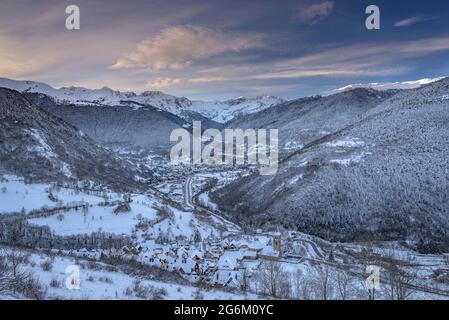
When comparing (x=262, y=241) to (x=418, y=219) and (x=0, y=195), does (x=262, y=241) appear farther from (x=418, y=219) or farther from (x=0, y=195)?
(x=0, y=195)

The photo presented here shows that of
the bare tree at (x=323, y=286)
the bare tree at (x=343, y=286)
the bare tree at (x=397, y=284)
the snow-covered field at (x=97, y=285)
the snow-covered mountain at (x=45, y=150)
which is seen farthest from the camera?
the snow-covered mountain at (x=45, y=150)

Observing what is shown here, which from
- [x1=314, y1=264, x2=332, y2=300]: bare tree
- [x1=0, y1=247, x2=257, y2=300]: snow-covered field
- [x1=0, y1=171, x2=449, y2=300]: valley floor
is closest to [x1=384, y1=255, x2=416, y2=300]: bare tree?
[x1=0, y1=171, x2=449, y2=300]: valley floor

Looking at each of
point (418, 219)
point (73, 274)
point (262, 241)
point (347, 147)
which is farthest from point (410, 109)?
point (73, 274)

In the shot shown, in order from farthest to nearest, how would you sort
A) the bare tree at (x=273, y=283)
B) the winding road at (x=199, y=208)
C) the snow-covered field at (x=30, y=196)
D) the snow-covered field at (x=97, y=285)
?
1. the winding road at (x=199, y=208)
2. the snow-covered field at (x=30, y=196)
3. the bare tree at (x=273, y=283)
4. the snow-covered field at (x=97, y=285)

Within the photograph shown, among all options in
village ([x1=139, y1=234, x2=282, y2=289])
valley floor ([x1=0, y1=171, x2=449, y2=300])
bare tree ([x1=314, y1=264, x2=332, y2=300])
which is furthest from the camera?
village ([x1=139, y1=234, x2=282, y2=289])

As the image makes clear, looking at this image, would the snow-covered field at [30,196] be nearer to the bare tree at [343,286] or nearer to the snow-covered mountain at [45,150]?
the snow-covered mountain at [45,150]

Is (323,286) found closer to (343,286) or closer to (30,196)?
(343,286)

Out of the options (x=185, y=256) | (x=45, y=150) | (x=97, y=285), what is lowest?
(x=185, y=256)

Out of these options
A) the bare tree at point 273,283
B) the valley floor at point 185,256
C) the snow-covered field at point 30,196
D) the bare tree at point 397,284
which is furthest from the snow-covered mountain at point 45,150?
the bare tree at point 397,284

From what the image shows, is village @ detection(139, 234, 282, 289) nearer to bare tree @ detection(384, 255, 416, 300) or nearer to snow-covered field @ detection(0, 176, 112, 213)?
bare tree @ detection(384, 255, 416, 300)

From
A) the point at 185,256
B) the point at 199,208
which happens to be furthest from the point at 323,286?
the point at 199,208

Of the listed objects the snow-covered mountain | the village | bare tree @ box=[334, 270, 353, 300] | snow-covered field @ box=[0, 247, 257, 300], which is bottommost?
the village
